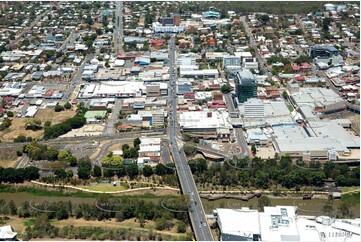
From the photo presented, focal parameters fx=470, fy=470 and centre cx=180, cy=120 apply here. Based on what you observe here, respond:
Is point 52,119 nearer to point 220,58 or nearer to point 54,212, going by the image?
point 54,212

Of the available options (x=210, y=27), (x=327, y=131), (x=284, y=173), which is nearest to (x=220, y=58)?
(x=210, y=27)

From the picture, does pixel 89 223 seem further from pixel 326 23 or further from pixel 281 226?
pixel 326 23

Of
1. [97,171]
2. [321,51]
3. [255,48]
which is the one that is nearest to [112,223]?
[97,171]

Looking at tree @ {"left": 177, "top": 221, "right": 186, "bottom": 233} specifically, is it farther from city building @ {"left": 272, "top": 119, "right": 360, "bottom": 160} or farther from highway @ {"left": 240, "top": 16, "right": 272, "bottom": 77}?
highway @ {"left": 240, "top": 16, "right": 272, "bottom": 77}

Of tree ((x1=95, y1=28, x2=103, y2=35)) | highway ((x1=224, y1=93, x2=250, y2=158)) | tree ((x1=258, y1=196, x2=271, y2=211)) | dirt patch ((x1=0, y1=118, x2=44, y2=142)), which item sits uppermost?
tree ((x1=258, y1=196, x2=271, y2=211))

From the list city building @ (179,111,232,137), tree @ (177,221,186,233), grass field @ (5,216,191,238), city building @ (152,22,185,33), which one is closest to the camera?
tree @ (177,221,186,233)

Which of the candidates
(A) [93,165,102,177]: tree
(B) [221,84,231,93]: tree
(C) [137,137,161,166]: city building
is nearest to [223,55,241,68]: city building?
(B) [221,84,231,93]: tree
